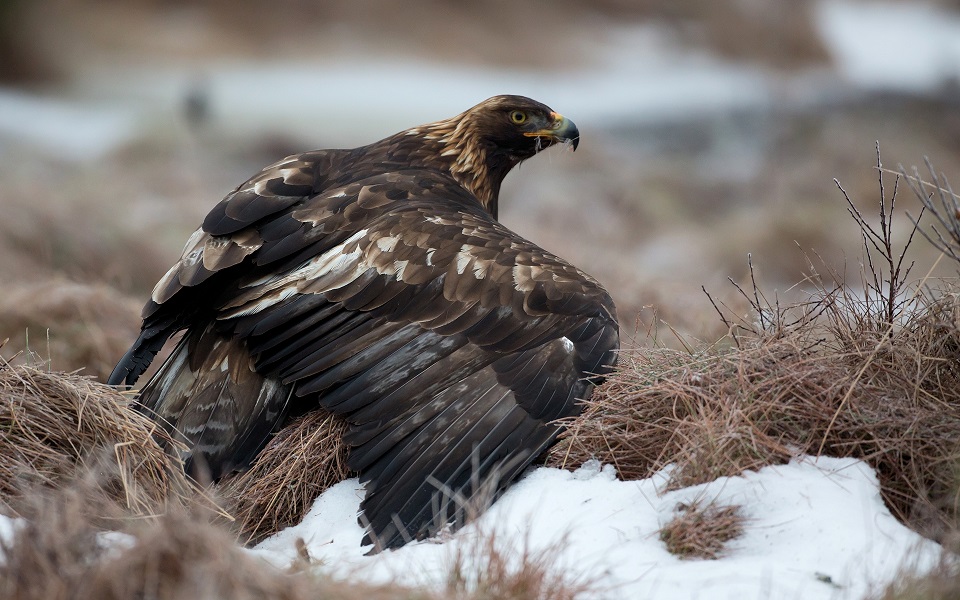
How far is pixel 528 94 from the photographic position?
2114 centimetres

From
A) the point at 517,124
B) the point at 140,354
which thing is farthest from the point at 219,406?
the point at 517,124

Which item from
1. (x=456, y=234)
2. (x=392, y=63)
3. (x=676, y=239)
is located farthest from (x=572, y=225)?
(x=392, y=63)

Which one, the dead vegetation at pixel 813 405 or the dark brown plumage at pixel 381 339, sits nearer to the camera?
the dead vegetation at pixel 813 405

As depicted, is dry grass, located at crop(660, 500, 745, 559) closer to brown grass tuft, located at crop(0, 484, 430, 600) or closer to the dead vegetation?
the dead vegetation

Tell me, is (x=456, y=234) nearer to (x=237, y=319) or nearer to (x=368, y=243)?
(x=368, y=243)

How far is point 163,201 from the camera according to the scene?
11609mm

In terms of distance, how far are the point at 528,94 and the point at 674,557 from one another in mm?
18734

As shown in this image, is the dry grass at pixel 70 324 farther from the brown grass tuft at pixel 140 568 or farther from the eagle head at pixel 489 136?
the brown grass tuft at pixel 140 568

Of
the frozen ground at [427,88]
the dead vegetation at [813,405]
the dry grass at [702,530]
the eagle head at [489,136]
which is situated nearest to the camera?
the dry grass at [702,530]

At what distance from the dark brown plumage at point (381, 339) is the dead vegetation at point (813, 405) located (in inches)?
9.1

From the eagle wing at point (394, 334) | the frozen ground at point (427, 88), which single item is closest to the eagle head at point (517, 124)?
the eagle wing at point (394, 334)

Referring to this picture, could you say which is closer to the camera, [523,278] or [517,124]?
[523,278]

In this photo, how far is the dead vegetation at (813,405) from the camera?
3318mm

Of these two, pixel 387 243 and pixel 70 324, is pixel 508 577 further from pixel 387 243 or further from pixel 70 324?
pixel 70 324
